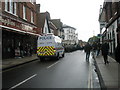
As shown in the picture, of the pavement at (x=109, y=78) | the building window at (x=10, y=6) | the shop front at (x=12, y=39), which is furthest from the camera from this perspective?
the building window at (x=10, y=6)

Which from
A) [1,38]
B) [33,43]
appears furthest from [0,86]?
[33,43]

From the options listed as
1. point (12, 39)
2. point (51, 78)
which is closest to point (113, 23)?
point (12, 39)

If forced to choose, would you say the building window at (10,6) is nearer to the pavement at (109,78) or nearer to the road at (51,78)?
the road at (51,78)

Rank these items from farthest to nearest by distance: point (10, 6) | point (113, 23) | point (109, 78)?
point (10, 6) < point (113, 23) < point (109, 78)

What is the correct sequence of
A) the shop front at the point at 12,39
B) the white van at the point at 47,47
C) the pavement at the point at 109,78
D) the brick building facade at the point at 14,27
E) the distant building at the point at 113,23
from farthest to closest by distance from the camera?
the white van at the point at 47,47
the brick building facade at the point at 14,27
the shop front at the point at 12,39
the distant building at the point at 113,23
the pavement at the point at 109,78

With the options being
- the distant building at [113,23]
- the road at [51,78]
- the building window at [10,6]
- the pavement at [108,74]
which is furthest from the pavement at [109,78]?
the building window at [10,6]

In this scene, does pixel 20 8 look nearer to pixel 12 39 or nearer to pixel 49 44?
pixel 12 39

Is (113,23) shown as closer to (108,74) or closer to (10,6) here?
(108,74)

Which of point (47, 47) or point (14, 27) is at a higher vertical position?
point (14, 27)

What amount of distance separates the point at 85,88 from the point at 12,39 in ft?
45.8

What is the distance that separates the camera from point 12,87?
19.4 ft

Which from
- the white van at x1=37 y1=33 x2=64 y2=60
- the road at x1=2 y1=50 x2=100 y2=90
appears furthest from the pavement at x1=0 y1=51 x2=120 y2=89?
the white van at x1=37 y1=33 x2=64 y2=60

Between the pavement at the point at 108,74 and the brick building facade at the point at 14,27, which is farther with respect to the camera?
the brick building facade at the point at 14,27

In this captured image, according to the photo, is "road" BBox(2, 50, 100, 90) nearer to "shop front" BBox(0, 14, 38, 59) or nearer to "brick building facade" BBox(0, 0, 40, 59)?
"brick building facade" BBox(0, 0, 40, 59)
